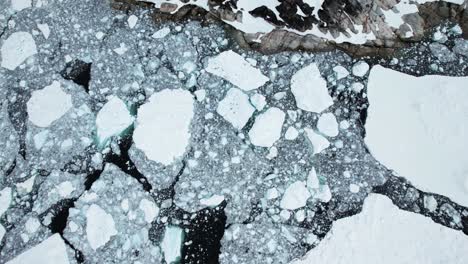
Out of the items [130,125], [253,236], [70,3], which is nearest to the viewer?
[253,236]

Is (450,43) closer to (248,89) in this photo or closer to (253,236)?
(248,89)

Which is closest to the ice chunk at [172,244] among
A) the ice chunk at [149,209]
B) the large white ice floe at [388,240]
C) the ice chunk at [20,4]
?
the ice chunk at [149,209]

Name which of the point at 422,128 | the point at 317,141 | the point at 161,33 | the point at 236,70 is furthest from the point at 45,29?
the point at 422,128

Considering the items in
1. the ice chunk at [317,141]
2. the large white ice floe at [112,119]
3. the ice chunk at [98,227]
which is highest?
the large white ice floe at [112,119]

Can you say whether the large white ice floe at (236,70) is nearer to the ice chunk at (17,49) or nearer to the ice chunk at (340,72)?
the ice chunk at (340,72)

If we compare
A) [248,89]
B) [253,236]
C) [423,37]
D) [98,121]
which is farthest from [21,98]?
[423,37]

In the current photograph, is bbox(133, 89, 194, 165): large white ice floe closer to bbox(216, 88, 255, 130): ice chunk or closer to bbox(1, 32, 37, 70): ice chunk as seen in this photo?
bbox(216, 88, 255, 130): ice chunk

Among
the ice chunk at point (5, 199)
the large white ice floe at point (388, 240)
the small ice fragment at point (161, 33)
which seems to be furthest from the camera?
the small ice fragment at point (161, 33)

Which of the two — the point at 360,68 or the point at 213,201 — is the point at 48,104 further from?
the point at 360,68
